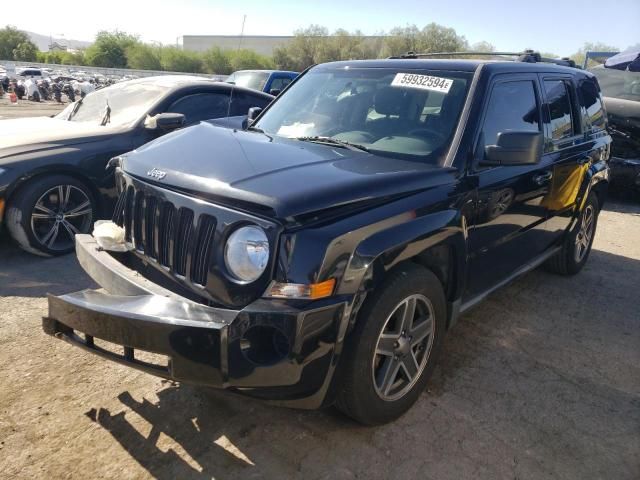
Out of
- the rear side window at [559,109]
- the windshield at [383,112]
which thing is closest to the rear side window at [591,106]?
the rear side window at [559,109]

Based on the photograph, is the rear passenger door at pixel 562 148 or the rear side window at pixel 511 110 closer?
the rear side window at pixel 511 110

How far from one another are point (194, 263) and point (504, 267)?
7.65ft

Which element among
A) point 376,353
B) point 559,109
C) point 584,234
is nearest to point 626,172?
point 584,234

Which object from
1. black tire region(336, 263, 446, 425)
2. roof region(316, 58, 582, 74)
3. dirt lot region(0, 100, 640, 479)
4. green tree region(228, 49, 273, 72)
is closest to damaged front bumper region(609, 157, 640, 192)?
A: roof region(316, 58, 582, 74)

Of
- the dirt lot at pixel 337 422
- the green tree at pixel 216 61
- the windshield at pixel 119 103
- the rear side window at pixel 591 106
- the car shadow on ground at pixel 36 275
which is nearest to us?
the dirt lot at pixel 337 422

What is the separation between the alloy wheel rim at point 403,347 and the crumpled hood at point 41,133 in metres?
3.92

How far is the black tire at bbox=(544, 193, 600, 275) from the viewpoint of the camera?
16.2ft

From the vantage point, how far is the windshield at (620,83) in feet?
32.3

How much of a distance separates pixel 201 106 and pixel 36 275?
107 inches

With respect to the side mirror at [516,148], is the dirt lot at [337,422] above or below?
below

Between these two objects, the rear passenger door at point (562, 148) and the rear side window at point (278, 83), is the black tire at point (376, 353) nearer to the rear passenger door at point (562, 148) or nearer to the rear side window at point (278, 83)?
the rear passenger door at point (562, 148)

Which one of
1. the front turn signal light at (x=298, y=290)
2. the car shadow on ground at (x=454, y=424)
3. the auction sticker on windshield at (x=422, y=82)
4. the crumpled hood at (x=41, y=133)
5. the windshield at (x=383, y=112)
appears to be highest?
the auction sticker on windshield at (x=422, y=82)

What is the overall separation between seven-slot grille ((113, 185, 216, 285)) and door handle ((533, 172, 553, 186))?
2.53m

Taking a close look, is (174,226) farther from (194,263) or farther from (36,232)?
(36,232)
